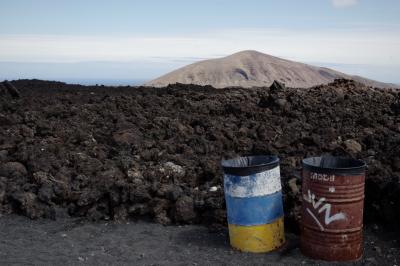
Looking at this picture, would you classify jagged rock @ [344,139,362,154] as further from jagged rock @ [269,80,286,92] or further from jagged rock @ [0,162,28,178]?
jagged rock @ [0,162,28,178]

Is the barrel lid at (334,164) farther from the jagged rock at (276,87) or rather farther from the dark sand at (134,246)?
the jagged rock at (276,87)

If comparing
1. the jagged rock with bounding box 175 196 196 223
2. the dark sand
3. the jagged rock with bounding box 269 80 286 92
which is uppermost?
the jagged rock with bounding box 269 80 286 92

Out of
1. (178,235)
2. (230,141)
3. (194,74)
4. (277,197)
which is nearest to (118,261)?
(178,235)

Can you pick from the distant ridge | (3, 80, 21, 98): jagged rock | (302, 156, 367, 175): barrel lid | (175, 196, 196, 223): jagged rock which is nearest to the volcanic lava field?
(175, 196, 196, 223): jagged rock

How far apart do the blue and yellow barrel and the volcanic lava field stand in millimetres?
640

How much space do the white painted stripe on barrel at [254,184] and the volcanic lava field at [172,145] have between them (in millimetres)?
805

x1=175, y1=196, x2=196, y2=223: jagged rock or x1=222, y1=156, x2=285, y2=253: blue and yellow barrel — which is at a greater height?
x1=222, y1=156, x2=285, y2=253: blue and yellow barrel

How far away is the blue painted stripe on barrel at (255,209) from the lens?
15.5 feet

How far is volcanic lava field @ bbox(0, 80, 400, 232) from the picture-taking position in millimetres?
6016

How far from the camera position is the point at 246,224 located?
4789mm

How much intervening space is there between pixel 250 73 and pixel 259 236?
86.8 feet

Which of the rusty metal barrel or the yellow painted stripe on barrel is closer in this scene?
the rusty metal barrel

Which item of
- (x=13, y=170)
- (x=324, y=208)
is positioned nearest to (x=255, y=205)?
Answer: (x=324, y=208)

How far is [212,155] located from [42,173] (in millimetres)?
2408
